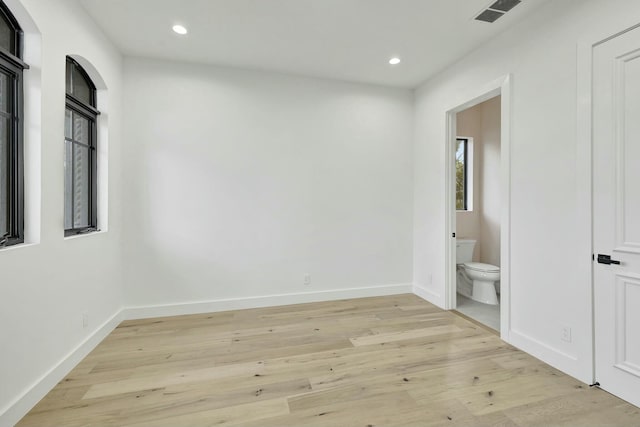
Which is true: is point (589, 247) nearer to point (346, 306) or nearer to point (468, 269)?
point (468, 269)

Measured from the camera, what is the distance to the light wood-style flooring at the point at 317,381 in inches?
66.2

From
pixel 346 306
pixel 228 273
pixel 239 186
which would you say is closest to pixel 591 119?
pixel 346 306

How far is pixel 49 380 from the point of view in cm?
191

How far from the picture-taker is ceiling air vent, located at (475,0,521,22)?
2240 mm

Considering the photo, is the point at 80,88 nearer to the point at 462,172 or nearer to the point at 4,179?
the point at 4,179

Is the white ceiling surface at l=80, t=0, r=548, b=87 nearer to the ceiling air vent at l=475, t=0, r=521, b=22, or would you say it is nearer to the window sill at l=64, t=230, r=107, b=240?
the ceiling air vent at l=475, t=0, r=521, b=22

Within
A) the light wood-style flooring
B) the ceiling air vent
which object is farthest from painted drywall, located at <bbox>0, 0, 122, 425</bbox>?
the ceiling air vent

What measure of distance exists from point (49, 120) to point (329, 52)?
7.84ft

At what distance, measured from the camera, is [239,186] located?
3367 millimetres

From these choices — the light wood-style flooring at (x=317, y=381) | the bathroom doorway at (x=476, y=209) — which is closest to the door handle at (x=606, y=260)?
the light wood-style flooring at (x=317, y=381)

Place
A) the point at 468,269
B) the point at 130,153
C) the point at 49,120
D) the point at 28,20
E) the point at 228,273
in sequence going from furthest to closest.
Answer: the point at 468,269 < the point at 228,273 < the point at 130,153 < the point at 49,120 < the point at 28,20

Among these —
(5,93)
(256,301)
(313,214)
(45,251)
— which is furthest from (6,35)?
(256,301)

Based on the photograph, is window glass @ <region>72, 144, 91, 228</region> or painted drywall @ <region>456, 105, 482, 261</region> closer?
window glass @ <region>72, 144, 91, 228</region>

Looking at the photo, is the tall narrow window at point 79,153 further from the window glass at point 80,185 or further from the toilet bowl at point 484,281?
the toilet bowl at point 484,281
